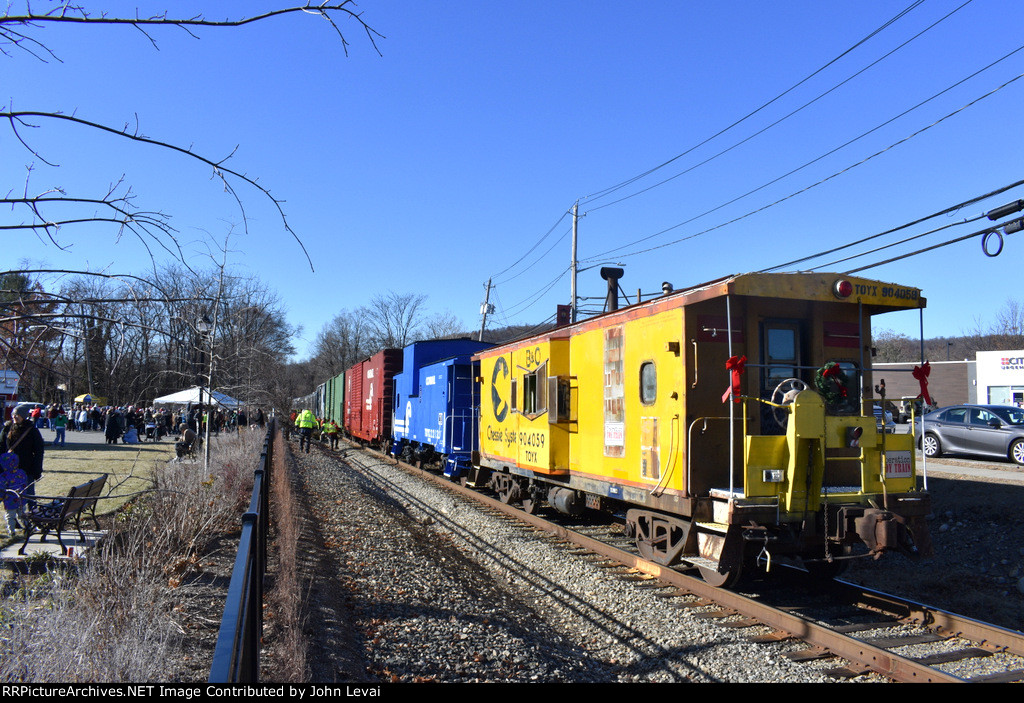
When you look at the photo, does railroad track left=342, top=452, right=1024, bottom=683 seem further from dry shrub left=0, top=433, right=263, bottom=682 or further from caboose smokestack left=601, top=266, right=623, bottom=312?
caboose smokestack left=601, top=266, right=623, bottom=312

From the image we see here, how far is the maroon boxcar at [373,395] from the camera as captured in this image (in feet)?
80.9

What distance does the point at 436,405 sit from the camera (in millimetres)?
17984

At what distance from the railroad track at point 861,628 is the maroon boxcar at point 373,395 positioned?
17.0 metres

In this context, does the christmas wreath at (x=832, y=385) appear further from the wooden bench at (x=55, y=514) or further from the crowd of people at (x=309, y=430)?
the crowd of people at (x=309, y=430)

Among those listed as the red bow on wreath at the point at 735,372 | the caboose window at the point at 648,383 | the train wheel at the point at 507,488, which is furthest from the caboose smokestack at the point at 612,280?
the red bow on wreath at the point at 735,372

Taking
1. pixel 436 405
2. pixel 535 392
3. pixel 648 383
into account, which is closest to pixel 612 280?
pixel 436 405

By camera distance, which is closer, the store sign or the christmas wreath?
the christmas wreath

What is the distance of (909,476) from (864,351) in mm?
1609

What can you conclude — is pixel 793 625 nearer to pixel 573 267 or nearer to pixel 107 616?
pixel 107 616

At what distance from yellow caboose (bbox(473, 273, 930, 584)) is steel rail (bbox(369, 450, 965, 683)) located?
215 millimetres

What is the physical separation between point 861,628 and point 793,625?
2.54ft

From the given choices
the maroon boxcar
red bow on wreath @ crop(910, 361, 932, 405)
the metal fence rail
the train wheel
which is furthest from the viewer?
the maroon boxcar

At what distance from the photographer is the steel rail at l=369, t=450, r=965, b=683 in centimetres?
507

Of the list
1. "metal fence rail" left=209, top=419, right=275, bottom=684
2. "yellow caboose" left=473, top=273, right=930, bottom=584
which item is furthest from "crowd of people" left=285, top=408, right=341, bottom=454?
"metal fence rail" left=209, top=419, right=275, bottom=684
